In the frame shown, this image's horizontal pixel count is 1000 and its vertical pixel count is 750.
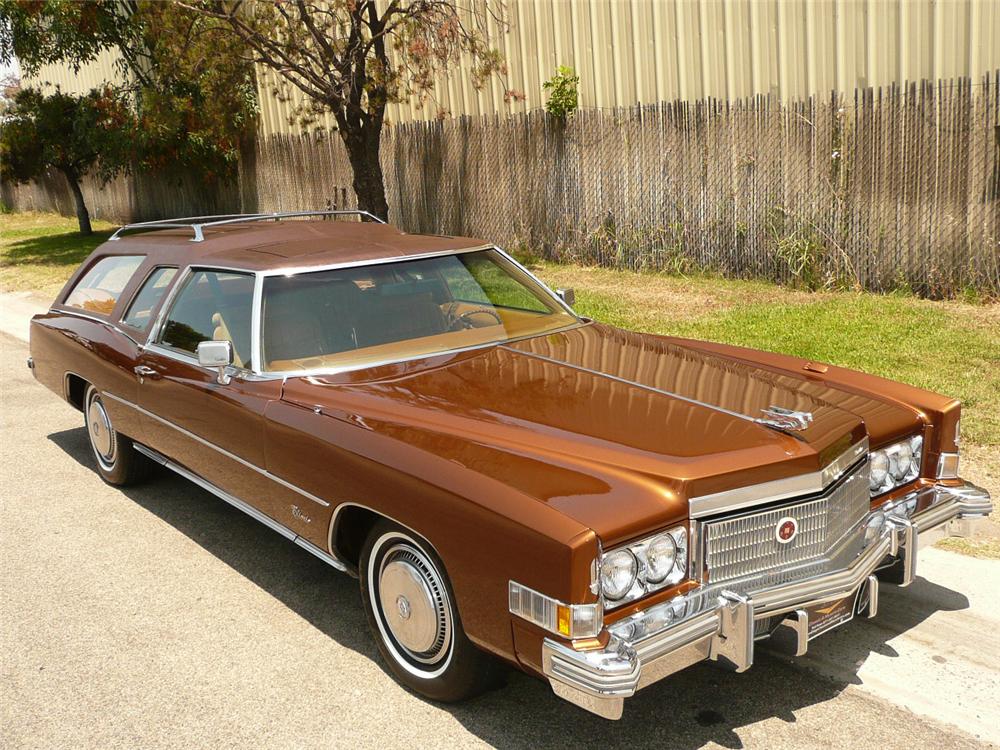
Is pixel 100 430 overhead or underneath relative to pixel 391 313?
underneath

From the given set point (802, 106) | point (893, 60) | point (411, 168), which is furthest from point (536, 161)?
point (893, 60)

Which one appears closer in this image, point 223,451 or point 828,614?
point 828,614

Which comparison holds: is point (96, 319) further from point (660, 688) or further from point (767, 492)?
point (767, 492)

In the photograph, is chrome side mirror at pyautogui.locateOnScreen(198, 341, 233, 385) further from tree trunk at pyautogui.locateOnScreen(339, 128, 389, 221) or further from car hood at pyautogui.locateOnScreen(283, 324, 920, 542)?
tree trunk at pyautogui.locateOnScreen(339, 128, 389, 221)

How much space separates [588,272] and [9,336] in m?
7.04

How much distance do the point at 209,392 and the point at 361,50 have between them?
9068mm

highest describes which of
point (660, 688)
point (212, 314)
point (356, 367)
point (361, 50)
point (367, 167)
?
point (361, 50)

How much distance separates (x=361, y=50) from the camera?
1261 centimetres

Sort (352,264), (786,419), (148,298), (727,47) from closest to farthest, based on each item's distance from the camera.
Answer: (786,419) → (352,264) → (148,298) → (727,47)

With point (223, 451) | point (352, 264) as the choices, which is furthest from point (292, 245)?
point (223, 451)

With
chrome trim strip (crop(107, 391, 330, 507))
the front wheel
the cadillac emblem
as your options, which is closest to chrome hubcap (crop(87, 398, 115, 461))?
chrome trim strip (crop(107, 391, 330, 507))

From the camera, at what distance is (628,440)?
3.39 m

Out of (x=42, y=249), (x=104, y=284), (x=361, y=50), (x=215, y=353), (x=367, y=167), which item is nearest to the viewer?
(x=215, y=353)

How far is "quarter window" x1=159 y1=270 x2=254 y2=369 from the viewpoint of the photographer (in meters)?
4.66
